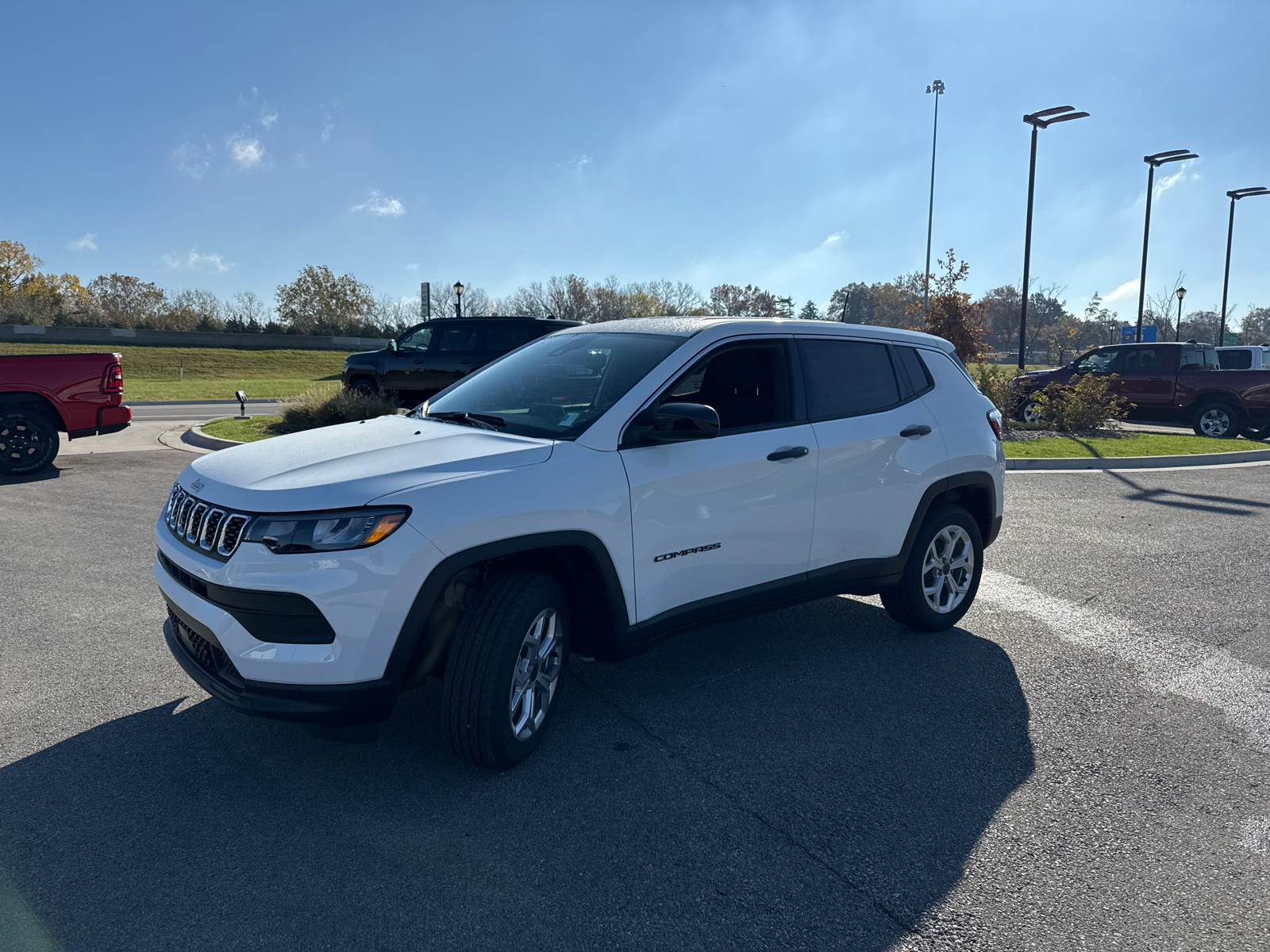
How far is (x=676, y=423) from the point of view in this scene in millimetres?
3615

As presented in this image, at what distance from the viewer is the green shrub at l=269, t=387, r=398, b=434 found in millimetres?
14086

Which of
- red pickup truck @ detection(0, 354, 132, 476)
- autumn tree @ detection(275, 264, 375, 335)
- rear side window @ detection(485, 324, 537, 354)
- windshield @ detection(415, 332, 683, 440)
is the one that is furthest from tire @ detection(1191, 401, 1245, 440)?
autumn tree @ detection(275, 264, 375, 335)

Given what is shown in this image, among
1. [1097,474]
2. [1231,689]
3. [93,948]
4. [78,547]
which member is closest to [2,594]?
[78,547]

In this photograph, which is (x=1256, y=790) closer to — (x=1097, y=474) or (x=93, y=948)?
(x=93, y=948)

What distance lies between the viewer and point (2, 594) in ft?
18.4

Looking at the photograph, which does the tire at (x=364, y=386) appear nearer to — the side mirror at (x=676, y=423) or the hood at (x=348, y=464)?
the hood at (x=348, y=464)

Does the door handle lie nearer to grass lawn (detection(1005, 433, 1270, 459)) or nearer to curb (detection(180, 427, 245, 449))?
grass lawn (detection(1005, 433, 1270, 459))

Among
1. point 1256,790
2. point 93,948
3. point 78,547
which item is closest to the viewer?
point 93,948

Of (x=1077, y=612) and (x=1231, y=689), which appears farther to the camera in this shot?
(x=1077, y=612)

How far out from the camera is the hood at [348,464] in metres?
3.01

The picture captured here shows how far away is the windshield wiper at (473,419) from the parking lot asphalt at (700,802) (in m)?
1.33

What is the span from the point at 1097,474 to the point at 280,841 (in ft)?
38.8

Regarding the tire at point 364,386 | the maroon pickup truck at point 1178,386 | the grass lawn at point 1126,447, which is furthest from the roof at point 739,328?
the maroon pickup truck at point 1178,386

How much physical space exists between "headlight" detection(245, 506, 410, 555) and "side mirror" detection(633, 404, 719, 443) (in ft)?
3.71
